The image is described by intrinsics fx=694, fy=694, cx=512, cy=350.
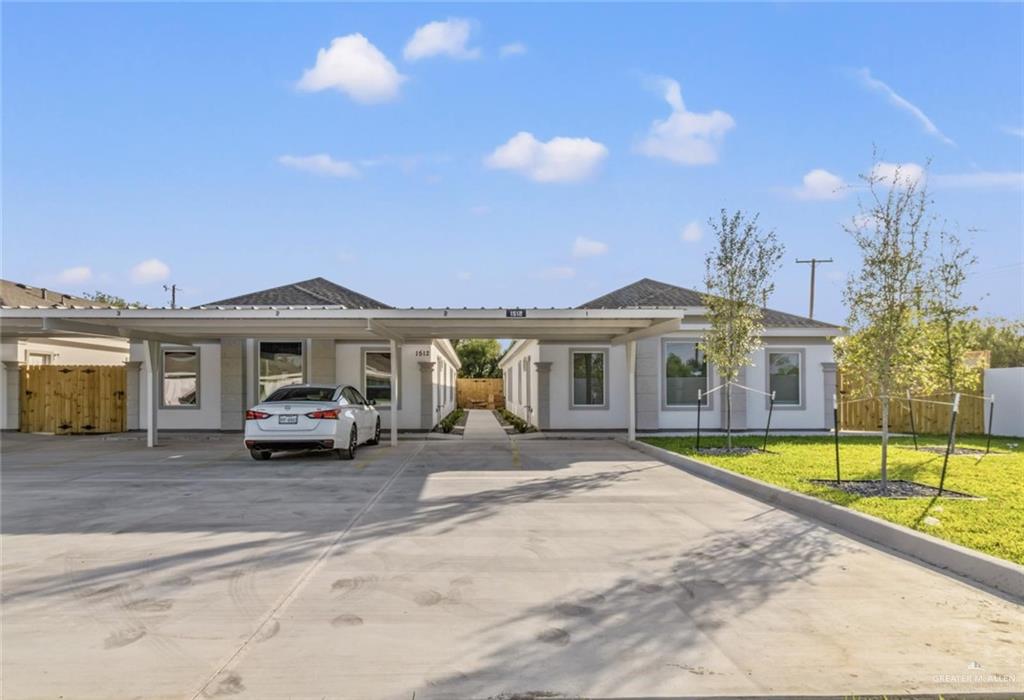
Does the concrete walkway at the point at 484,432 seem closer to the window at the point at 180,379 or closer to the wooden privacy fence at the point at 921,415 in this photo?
the window at the point at 180,379

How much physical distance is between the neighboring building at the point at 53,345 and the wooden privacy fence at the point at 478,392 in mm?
19203

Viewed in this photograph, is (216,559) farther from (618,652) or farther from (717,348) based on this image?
(717,348)

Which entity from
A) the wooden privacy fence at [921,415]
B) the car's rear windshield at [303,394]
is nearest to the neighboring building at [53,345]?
the car's rear windshield at [303,394]

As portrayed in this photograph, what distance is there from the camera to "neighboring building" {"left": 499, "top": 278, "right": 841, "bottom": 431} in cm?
1969

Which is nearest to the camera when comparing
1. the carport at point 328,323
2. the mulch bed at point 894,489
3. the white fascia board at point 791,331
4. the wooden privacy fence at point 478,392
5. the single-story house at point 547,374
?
the mulch bed at point 894,489

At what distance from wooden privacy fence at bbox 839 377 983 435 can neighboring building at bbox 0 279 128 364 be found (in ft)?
74.7

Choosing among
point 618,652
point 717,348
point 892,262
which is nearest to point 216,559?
point 618,652

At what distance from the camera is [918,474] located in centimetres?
1120

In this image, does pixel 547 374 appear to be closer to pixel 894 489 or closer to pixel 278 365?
pixel 278 365

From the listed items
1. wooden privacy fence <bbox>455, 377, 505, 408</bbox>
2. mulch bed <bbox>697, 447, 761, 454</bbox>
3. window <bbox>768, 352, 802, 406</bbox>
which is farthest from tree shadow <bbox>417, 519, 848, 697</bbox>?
wooden privacy fence <bbox>455, 377, 505, 408</bbox>

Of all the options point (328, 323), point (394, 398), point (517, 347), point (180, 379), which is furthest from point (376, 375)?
point (517, 347)

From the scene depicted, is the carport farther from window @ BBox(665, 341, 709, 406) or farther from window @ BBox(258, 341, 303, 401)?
window @ BBox(665, 341, 709, 406)

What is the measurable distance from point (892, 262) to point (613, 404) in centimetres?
1151

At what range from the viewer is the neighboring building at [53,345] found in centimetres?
2189
